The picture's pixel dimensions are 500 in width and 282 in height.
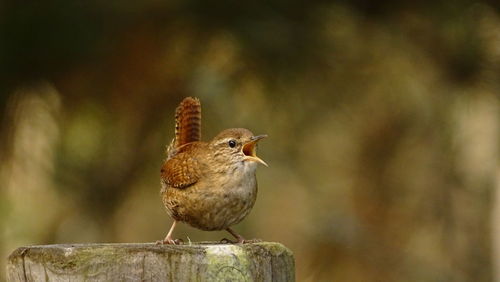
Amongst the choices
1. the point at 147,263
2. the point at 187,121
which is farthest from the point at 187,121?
the point at 147,263

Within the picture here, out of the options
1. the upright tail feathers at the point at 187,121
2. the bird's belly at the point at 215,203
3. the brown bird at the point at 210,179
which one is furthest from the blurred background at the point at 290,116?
the bird's belly at the point at 215,203

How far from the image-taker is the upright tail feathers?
4285 mm

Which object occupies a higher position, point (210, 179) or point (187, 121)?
point (187, 121)

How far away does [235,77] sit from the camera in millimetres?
5543

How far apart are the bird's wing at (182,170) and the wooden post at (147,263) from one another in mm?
1225

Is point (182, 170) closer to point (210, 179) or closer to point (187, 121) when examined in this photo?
point (210, 179)

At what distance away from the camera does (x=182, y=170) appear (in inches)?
158

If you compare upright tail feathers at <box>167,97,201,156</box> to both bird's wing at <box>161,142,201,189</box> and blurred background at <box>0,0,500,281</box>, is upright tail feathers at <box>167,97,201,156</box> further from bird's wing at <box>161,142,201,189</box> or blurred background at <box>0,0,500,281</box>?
blurred background at <box>0,0,500,281</box>

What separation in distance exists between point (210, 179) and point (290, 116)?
1.85 metres

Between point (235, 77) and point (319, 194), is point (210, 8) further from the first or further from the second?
point (319, 194)

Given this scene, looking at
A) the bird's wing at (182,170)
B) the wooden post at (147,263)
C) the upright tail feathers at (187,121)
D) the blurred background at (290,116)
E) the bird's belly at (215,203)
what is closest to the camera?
the wooden post at (147,263)

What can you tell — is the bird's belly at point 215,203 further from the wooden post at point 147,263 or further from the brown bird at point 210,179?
the wooden post at point 147,263

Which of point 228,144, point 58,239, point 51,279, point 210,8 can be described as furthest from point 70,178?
point 51,279

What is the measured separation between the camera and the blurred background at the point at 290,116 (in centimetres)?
511
